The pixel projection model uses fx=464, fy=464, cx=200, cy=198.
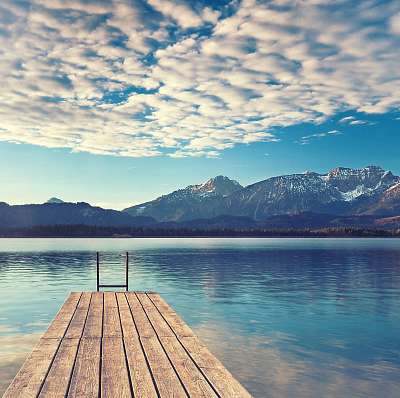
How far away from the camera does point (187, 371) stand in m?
12.4

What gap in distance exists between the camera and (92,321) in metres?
19.3

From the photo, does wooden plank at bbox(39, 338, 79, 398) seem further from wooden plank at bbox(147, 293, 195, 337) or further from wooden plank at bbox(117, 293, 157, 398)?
wooden plank at bbox(147, 293, 195, 337)

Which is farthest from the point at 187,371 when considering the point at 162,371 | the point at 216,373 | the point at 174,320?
the point at 174,320

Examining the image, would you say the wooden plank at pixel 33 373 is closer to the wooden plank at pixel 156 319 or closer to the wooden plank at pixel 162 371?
the wooden plank at pixel 162 371

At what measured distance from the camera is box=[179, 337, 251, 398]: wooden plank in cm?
1087

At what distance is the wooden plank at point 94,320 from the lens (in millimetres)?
16875

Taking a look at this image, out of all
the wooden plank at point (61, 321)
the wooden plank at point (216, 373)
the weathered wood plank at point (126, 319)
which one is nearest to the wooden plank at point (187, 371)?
the wooden plank at point (216, 373)

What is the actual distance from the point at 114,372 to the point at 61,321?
7795 mm

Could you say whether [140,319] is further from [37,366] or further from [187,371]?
[187,371]

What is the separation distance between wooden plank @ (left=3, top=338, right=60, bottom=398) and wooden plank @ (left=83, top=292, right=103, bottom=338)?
1872 millimetres

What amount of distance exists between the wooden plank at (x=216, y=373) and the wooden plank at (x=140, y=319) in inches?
75.3

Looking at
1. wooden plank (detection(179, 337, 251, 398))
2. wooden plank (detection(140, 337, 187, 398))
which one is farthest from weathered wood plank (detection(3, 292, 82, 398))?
wooden plank (detection(179, 337, 251, 398))

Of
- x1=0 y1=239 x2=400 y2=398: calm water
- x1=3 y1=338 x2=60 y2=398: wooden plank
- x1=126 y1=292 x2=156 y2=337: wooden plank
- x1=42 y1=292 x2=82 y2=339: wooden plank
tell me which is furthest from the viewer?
x1=0 y1=239 x2=400 y2=398: calm water

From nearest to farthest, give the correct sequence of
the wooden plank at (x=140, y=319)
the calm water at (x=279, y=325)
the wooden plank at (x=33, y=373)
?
the wooden plank at (x=33, y=373), the wooden plank at (x=140, y=319), the calm water at (x=279, y=325)
